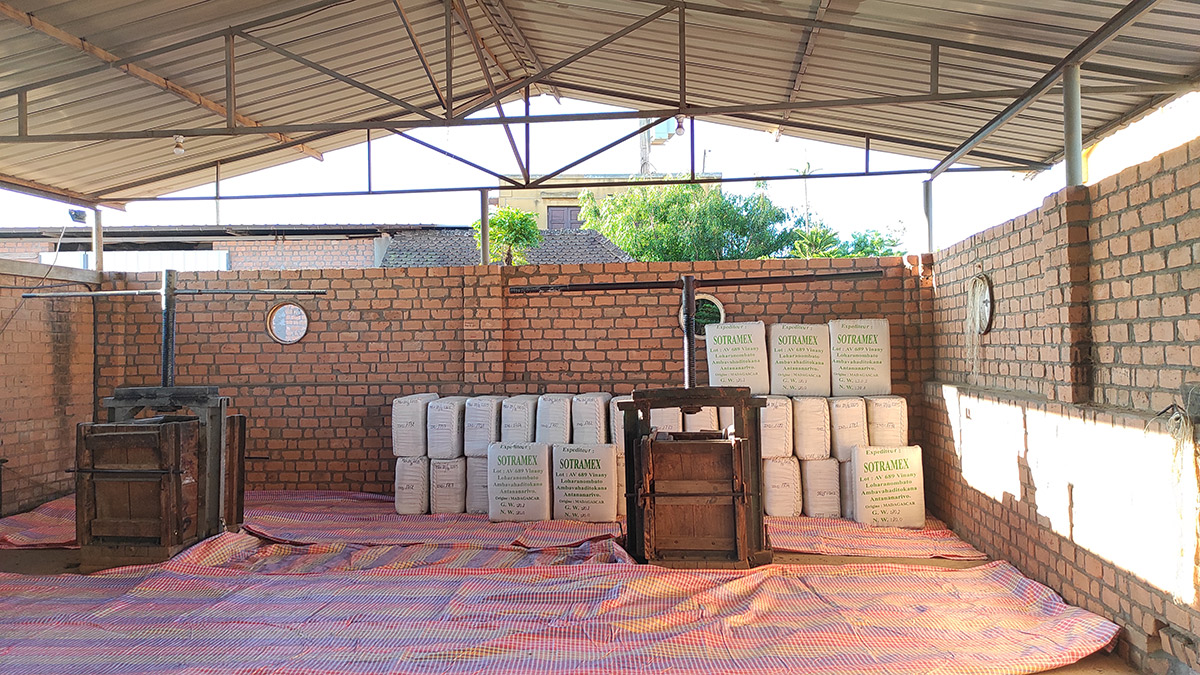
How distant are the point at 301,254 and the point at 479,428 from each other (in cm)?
1166

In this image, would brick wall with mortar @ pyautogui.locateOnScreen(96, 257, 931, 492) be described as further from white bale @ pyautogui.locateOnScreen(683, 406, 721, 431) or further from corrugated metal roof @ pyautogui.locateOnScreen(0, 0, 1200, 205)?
corrugated metal roof @ pyautogui.locateOnScreen(0, 0, 1200, 205)

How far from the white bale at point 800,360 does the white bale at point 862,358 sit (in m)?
0.11

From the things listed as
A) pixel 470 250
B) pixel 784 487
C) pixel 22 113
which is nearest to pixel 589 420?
pixel 784 487

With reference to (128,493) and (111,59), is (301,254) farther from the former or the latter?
(128,493)

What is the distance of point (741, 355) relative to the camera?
7.25 metres

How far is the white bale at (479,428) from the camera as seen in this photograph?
281 inches

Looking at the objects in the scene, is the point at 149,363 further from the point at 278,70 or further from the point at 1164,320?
the point at 1164,320

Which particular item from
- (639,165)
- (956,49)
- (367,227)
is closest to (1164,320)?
(956,49)

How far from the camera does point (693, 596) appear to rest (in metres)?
4.74

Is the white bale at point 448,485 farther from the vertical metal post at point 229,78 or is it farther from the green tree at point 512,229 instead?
the green tree at point 512,229

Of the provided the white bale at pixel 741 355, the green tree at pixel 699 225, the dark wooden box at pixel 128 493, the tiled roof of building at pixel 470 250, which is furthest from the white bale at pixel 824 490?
the green tree at pixel 699 225

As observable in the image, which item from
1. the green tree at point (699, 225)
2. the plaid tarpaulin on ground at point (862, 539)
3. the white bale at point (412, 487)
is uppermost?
the green tree at point (699, 225)

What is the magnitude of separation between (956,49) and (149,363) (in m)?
7.61

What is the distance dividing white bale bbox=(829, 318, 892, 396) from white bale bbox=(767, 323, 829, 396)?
0.36 feet
